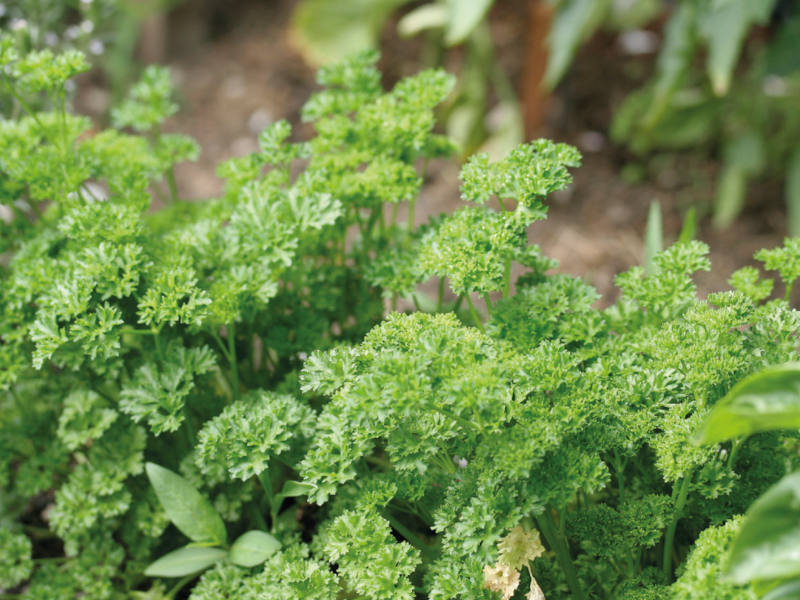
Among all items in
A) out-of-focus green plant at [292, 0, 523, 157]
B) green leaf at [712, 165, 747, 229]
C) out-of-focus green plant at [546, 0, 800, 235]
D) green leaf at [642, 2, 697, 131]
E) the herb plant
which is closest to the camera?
the herb plant

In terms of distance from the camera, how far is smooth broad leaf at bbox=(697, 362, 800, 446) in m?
0.74

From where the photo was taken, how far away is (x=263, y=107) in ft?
12.0

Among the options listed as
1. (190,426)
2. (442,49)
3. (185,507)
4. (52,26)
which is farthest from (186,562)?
(442,49)

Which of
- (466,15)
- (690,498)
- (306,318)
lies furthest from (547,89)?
(690,498)

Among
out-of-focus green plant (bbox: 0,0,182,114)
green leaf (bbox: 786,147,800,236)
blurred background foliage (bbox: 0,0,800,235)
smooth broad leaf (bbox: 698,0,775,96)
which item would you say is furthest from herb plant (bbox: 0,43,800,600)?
green leaf (bbox: 786,147,800,236)

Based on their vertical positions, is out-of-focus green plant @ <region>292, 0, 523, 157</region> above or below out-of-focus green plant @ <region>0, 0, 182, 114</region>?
above

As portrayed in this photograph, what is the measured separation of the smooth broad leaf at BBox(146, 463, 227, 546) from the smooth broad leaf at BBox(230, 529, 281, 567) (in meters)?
0.04

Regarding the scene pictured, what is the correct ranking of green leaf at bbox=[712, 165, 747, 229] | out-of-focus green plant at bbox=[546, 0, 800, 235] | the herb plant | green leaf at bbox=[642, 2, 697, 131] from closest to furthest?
the herb plant < out-of-focus green plant at bbox=[546, 0, 800, 235] < green leaf at bbox=[642, 2, 697, 131] < green leaf at bbox=[712, 165, 747, 229]

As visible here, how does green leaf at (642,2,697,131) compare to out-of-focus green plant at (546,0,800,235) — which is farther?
green leaf at (642,2,697,131)

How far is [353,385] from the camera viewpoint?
109 cm

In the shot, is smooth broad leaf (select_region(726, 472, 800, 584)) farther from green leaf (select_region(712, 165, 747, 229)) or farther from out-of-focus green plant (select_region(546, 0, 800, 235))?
green leaf (select_region(712, 165, 747, 229))

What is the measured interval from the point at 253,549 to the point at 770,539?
0.79m

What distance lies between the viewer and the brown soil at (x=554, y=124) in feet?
9.49

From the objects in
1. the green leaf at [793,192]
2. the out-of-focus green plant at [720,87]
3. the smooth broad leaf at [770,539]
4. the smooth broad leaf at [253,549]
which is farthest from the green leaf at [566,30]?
the smooth broad leaf at [770,539]
